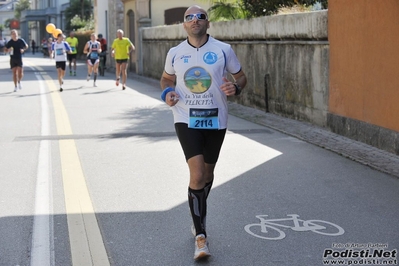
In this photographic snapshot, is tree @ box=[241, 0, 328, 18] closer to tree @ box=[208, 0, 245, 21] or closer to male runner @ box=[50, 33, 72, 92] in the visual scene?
tree @ box=[208, 0, 245, 21]

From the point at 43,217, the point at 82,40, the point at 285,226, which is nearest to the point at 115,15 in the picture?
the point at 82,40

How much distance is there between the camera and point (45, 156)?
1082 centimetres

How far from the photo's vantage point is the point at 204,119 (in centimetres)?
609

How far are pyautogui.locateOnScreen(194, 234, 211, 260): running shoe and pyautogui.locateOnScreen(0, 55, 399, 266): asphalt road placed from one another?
6cm

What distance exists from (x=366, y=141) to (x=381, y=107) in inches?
26.2

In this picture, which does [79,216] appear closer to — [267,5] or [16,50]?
[267,5]

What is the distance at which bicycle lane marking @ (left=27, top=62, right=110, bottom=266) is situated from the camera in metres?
5.87

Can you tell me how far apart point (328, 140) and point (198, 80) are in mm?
6461

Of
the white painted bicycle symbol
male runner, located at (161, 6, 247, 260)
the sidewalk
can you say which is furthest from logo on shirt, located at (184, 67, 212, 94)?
the sidewalk

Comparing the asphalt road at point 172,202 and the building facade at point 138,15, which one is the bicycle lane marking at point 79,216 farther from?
the building facade at point 138,15

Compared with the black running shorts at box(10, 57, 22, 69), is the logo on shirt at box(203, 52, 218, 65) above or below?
above

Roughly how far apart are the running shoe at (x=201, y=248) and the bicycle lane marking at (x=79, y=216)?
0.61 m

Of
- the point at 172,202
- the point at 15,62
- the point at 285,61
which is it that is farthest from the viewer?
the point at 15,62

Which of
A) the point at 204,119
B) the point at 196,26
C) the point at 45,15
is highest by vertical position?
the point at 45,15
